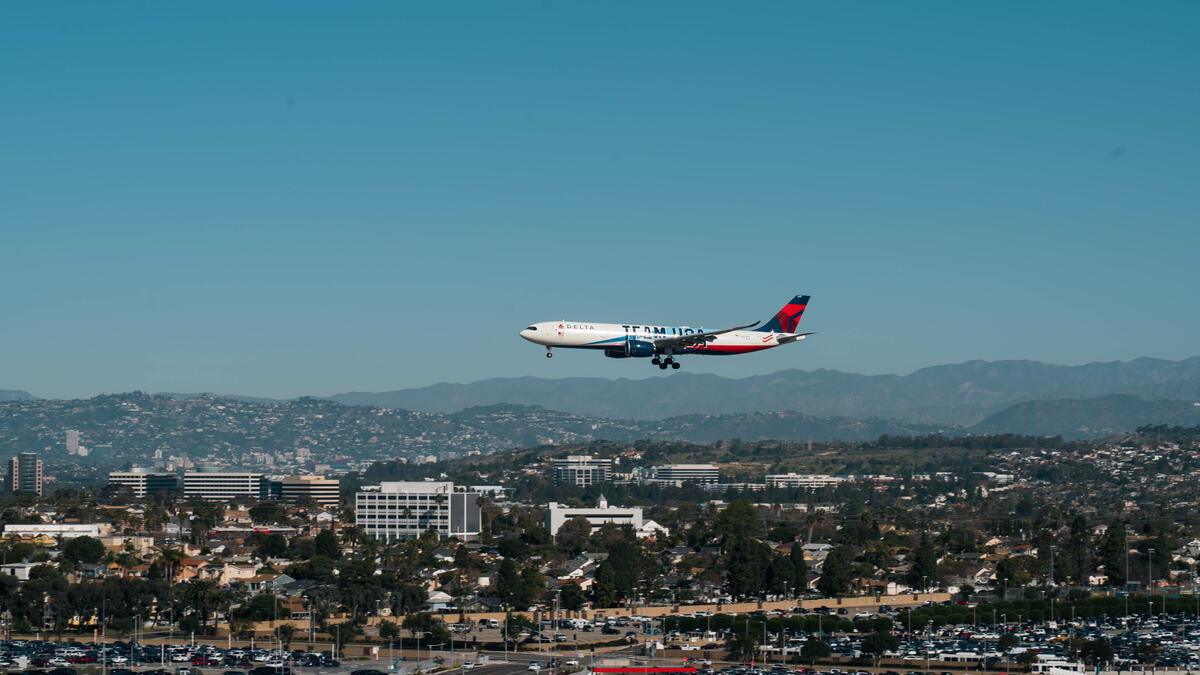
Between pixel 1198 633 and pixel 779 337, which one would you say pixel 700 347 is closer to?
pixel 779 337

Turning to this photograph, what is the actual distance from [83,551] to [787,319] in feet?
343

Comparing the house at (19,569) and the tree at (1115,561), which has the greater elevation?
the house at (19,569)

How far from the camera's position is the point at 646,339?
120 metres

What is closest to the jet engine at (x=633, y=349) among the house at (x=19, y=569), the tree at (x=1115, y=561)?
the house at (x=19, y=569)

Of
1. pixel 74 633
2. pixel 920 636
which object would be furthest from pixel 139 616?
pixel 920 636

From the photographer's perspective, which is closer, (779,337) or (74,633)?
(779,337)

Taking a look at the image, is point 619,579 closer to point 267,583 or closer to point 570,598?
point 570,598

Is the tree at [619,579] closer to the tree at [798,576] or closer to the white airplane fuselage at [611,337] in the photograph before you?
the tree at [798,576]

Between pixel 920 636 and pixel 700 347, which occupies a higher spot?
pixel 700 347

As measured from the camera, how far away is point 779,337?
12850cm

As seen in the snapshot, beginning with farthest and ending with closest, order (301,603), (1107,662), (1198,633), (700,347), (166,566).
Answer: (166,566), (301,603), (1198,633), (1107,662), (700,347)

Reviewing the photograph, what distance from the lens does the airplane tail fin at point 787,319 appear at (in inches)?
5167

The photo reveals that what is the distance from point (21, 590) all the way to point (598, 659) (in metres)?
61.3

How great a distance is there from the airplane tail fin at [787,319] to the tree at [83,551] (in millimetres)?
100316
